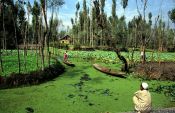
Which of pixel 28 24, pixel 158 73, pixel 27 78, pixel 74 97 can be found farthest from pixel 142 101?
pixel 28 24

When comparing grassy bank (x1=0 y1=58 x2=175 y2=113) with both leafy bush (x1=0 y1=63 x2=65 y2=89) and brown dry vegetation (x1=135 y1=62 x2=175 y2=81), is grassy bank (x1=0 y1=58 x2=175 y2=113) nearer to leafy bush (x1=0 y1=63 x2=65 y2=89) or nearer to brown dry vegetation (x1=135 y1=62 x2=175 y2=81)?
leafy bush (x1=0 y1=63 x2=65 y2=89)

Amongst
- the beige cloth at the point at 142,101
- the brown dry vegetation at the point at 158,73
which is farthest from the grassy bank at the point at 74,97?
the beige cloth at the point at 142,101

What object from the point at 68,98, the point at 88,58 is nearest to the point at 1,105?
the point at 68,98

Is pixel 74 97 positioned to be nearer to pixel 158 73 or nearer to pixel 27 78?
pixel 27 78

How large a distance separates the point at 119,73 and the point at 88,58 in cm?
1510

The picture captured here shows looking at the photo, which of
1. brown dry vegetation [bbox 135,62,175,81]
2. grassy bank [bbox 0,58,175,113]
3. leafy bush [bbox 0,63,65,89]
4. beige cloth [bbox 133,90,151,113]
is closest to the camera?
beige cloth [bbox 133,90,151,113]

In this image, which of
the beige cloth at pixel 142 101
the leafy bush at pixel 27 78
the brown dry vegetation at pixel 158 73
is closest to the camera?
the beige cloth at pixel 142 101

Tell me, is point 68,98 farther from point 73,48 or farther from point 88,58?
point 73,48

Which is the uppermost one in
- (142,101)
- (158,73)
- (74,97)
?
(142,101)

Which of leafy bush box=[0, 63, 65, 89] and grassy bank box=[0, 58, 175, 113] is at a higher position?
leafy bush box=[0, 63, 65, 89]

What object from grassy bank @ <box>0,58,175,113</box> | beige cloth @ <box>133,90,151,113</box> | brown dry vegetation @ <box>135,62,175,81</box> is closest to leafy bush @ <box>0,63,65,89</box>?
grassy bank @ <box>0,58,175,113</box>

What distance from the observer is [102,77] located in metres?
22.5

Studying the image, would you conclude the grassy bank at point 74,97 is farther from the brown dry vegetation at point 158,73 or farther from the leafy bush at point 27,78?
the brown dry vegetation at point 158,73

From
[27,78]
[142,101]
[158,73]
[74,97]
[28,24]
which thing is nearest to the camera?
[142,101]
